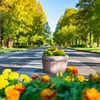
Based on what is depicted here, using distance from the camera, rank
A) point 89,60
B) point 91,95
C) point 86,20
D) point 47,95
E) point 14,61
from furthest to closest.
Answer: point 86,20 < point 89,60 < point 14,61 < point 47,95 < point 91,95

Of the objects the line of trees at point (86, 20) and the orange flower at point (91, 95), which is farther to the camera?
the line of trees at point (86, 20)

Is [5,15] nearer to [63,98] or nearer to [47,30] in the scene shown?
[63,98]

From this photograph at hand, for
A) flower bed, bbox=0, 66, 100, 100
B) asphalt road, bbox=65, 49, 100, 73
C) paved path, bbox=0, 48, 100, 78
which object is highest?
flower bed, bbox=0, 66, 100, 100

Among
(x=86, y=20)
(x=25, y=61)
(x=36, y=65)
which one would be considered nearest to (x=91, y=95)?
(x=36, y=65)

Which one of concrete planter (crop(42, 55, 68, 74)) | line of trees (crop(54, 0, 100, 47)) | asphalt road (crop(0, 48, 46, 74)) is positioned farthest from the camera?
line of trees (crop(54, 0, 100, 47))

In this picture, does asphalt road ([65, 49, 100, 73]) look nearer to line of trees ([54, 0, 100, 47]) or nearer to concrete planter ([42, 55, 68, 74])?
concrete planter ([42, 55, 68, 74])

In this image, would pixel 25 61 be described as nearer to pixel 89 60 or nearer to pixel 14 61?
pixel 14 61

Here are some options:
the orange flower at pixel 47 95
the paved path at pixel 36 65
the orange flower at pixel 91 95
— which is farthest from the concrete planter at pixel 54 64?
the orange flower at pixel 91 95

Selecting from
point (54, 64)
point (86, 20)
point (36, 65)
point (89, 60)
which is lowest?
point (89, 60)

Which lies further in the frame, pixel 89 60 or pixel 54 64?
pixel 89 60

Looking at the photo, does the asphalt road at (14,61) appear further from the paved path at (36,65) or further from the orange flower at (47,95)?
the orange flower at (47,95)

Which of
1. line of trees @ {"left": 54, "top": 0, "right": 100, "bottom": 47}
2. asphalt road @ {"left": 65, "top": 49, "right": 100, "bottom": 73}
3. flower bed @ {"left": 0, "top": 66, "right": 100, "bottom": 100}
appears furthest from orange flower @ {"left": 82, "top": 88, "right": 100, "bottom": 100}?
line of trees @ {"left": 54, "top": 0, "right": 100, "bottom": 47}

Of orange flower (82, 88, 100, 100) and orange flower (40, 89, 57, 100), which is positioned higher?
orange flower (82, 88, 100, 100)

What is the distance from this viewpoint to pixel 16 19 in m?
32.6
